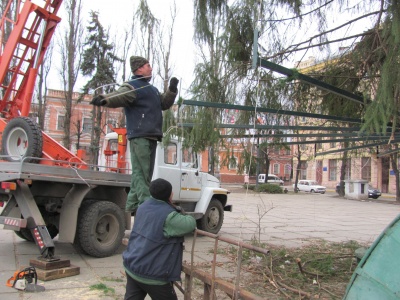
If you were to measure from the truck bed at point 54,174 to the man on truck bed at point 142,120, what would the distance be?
247 centimetres

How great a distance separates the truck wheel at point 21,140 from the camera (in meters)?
6.14

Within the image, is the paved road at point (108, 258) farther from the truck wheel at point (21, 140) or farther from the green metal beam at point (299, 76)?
the truck wheel at point (21, 140)

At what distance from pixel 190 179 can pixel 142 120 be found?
5324 millimetres

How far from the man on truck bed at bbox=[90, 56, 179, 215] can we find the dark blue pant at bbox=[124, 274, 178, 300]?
0.92 metres

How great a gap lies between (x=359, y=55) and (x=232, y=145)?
1948mm

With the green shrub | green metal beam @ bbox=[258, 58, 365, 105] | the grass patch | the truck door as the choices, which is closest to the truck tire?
the grass patch

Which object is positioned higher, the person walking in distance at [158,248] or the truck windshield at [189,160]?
the truck windshield at [189,160]

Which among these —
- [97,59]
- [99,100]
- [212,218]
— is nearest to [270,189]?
[97,59]

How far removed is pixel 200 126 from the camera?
4809 mm

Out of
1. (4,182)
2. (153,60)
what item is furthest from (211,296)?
(153,60)

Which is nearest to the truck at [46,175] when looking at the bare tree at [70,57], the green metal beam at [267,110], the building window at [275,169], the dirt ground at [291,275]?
the green metal beam at [267,110]

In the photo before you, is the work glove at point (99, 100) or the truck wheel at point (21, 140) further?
the truck wheel at point (21, 140)

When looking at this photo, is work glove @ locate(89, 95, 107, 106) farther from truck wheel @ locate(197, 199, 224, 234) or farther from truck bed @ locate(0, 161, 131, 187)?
truck wheel @ locate(197, 199, 224, 234)

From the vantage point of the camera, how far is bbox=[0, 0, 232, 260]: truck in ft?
19.0
